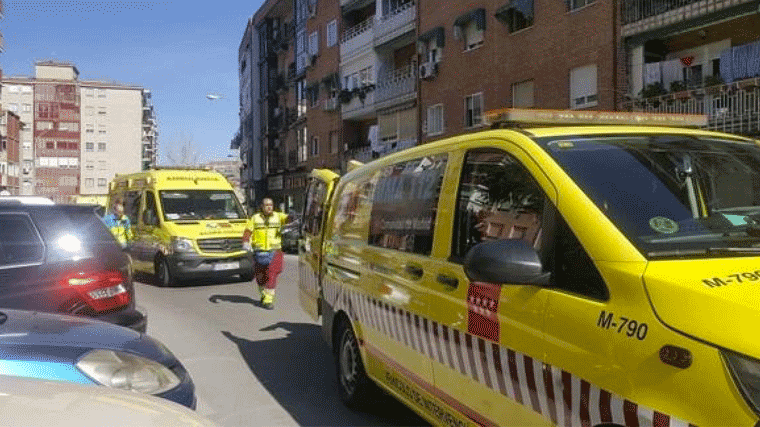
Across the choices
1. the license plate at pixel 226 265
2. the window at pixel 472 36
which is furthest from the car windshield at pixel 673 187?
the window at pixel 472 36

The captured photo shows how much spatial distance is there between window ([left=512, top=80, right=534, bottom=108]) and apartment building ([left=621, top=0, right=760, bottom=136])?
4.06m

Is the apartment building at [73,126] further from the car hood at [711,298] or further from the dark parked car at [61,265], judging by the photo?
the car hood at [711,298]

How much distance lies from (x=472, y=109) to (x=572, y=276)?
24.2 meters

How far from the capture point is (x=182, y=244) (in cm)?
1368

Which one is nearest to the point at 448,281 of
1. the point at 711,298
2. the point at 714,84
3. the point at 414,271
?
the point at 414,271

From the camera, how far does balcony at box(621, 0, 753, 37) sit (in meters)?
17.2

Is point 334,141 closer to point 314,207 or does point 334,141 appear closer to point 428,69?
point 428,69

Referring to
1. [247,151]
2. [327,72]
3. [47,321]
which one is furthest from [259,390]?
[247,151]

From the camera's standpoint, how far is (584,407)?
8.29ft

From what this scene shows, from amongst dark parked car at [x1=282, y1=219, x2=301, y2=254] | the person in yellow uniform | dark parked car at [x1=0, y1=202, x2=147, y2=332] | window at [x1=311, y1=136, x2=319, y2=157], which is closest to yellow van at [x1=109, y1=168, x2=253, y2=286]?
the person in yellow uniform

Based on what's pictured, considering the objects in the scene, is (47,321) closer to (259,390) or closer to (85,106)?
(259,390)

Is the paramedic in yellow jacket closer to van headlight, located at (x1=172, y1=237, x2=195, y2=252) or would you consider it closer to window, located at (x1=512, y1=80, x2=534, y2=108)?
van headlight, located at (x1=172, y1=237, x2=195, y2=252)

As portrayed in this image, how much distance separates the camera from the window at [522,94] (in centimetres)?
2319

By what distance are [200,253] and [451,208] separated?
1077cm
